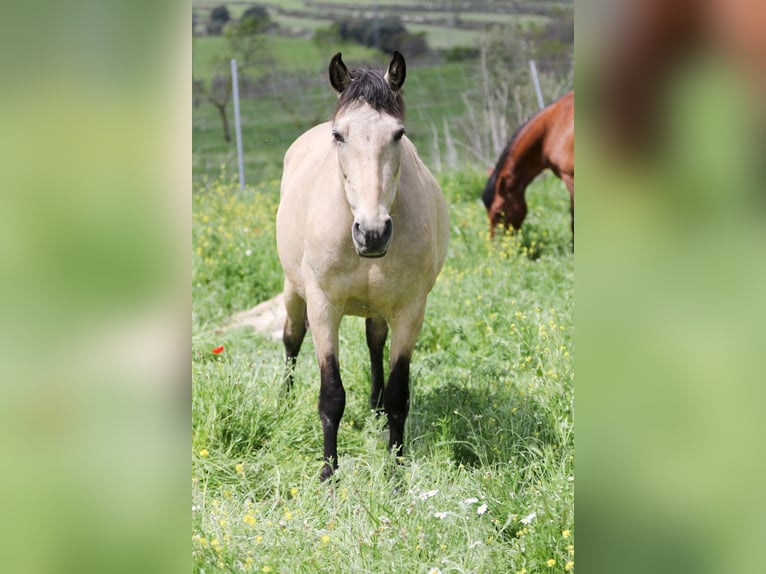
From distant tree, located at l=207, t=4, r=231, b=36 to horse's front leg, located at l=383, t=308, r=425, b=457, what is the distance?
60.6ft

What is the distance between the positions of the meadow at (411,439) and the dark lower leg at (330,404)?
0.13 metres

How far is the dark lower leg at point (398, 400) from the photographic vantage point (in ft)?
12.4

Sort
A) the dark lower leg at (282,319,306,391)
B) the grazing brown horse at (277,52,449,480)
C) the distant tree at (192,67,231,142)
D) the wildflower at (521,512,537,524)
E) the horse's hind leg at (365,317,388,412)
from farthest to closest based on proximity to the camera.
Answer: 1. the distant tree at (192,67,231,142)
2. the dark lower leg at (282,319,306,391)
3. the horse's hind leg at (365,317,388,412)
4. the grazing brown horse at (277,52,449,480)
5. the wildflower at (521,512,537,524)

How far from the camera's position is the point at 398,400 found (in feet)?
12.5

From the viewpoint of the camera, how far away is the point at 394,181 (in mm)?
3260

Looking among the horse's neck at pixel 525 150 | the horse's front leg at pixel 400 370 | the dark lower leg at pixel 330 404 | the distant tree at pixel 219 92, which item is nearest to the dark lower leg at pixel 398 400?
the horse's front leg at pixel 400 370

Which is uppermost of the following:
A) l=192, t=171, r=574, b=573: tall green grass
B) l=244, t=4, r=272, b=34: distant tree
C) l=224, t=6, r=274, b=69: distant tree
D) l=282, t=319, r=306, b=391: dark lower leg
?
l=244, t=4, r=272, b=34: distant tree

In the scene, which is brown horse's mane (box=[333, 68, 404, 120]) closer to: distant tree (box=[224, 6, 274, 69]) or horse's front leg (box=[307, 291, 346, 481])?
horse's front leg (box=[307, 291, 346, 481])

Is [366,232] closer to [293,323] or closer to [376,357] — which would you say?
[376,357]

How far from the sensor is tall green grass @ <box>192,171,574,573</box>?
2566mm

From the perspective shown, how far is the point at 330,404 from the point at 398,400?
1.17ft

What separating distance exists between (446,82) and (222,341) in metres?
→ 14.0
